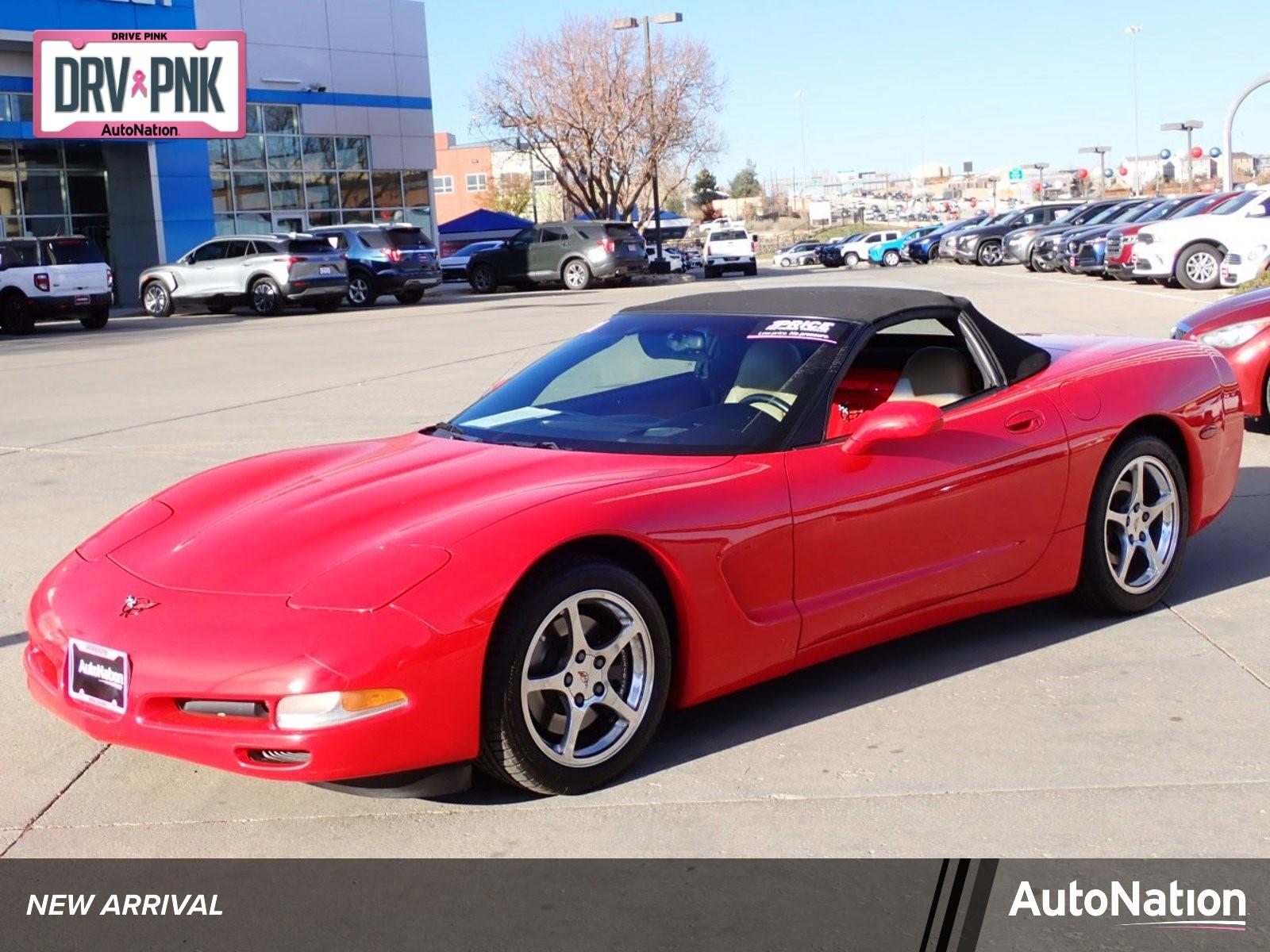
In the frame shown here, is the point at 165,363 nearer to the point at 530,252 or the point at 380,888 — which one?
the point at 380,888

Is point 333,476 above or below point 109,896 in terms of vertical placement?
above

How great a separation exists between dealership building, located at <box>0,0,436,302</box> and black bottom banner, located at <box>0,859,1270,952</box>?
34.5 meters

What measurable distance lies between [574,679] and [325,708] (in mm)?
693

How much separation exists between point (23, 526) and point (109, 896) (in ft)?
15.4

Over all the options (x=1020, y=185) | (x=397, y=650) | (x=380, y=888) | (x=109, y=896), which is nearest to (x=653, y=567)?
(x=397, y=650)

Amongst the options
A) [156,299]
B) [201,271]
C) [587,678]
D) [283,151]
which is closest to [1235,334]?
[587,678]

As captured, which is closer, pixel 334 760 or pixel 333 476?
pixel 334 760

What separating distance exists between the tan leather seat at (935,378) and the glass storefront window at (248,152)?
125 ft

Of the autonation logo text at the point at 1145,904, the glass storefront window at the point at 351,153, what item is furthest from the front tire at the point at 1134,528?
the glass storefront window at the point at 351,153

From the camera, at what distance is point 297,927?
327 cm

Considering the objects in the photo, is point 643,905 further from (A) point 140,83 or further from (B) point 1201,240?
(A) point 140,83

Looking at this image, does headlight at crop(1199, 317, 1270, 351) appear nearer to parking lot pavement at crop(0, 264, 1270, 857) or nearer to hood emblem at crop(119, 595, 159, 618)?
parking lot pavement at crop(0, 264, 1270, 857)

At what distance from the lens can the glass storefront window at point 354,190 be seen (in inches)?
1762

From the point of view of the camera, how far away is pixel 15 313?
1023 inches
